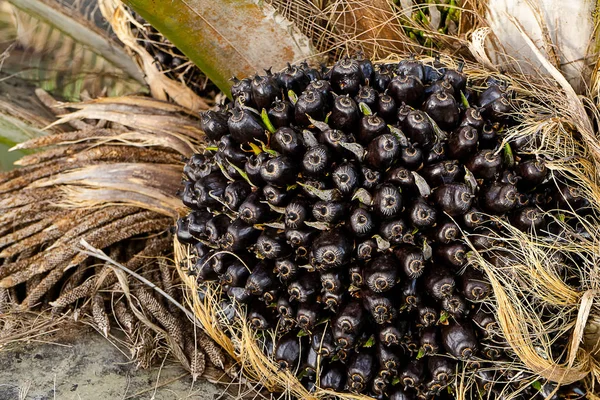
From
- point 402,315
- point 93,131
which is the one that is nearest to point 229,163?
point 402,315

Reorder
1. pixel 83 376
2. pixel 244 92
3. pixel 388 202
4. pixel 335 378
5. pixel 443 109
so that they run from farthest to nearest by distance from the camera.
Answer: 1. pixel 83 376
2. pixel 244 92
3. pixel 335 378
4. pixel 443 109
5. pixel 388 202

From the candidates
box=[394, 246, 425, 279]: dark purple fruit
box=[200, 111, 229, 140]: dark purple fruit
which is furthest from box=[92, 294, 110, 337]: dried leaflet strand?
box=[394, 246, 425, 279]: dark purple fruit

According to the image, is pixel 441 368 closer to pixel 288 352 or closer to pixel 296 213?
pixel 288 352

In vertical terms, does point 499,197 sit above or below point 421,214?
above

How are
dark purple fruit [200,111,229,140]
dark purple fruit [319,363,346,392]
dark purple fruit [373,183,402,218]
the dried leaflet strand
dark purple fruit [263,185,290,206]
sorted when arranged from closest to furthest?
dark purple fruit [373,183,402,218] < dark purple fruit [263,185,290,206] < dark purple fruit [319,363,346,392] < dark purple fruit [200,111,229,140] < the dried leaflet strand

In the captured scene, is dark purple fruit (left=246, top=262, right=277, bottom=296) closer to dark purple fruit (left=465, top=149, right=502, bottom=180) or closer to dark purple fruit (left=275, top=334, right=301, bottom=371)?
dark purple fruit (left=275, top=334, right=301, bottom=371)

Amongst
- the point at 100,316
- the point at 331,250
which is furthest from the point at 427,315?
the point at 100,316
